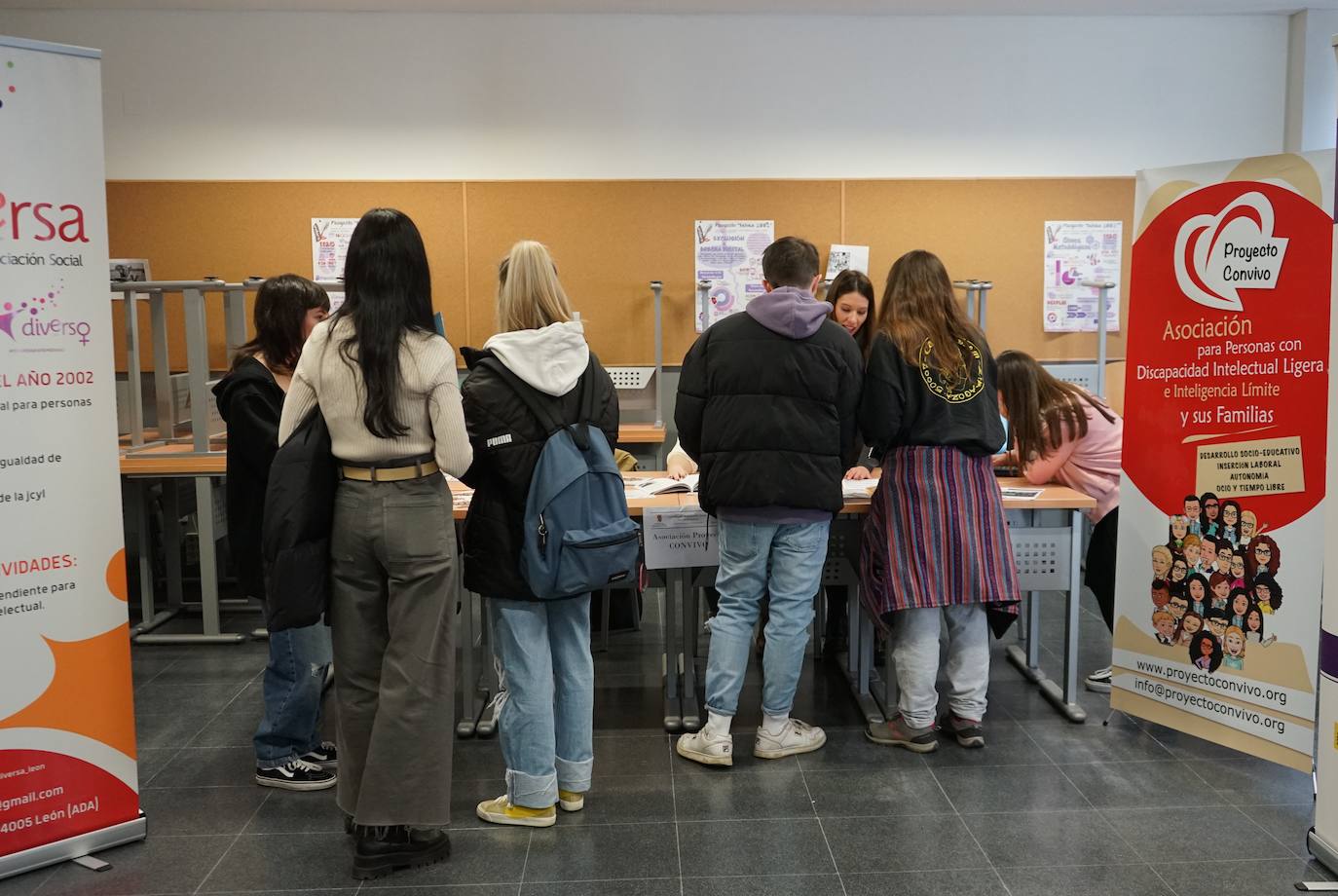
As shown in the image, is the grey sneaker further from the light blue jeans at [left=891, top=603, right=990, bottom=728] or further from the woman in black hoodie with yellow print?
the woman in black hoodie with yellow print

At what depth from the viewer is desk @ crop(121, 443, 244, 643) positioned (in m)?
4.23

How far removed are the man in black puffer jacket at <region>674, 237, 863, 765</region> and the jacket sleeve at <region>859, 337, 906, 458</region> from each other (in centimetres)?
5

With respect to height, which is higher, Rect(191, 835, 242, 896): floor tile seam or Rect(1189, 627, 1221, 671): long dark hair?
Rect(1189, 627, 1221, 671): long dark hair

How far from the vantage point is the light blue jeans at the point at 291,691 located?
288cm

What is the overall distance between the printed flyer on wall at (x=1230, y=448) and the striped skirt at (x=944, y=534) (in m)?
0.41

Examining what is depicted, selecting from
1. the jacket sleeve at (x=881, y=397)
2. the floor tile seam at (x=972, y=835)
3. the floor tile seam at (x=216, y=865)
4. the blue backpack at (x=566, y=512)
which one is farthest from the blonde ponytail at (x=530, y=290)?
the floor tile seam at (x=972, y=835)

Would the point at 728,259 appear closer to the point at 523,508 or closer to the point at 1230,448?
the point at 1230,448

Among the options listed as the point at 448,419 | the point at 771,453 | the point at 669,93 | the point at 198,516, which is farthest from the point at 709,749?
the point at 669,93

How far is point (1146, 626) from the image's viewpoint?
3.10m

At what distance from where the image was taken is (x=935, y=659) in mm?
3148

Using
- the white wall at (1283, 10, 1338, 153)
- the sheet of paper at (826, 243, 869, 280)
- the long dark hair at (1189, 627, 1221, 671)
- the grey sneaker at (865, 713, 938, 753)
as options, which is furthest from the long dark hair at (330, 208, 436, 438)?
the white wall at (1283, 10, 1338, 153)

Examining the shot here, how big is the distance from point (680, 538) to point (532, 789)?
0.96 m

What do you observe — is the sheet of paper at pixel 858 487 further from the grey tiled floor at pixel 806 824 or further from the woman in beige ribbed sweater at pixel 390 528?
the woman in beige ribbed sweater at pixel 390 528

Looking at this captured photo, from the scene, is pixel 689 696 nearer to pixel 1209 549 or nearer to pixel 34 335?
pixel 1209 549
